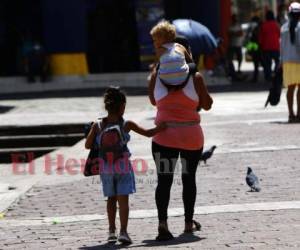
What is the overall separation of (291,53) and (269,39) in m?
9.36

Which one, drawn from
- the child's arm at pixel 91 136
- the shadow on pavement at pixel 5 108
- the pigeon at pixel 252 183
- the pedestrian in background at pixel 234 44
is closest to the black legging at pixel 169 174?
the child's arm at pixel 91 136

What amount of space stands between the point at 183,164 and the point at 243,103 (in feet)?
39.5

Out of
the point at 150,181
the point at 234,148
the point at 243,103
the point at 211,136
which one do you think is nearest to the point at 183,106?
the point at 150,181

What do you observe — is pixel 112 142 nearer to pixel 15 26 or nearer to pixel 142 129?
pixel 142 129

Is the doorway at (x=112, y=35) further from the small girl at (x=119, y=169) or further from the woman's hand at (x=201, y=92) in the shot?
the small girl at (x=119, y=169)

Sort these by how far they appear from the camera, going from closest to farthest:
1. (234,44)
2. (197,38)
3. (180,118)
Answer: (180,118), (197,38), (234,44)

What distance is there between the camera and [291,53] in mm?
16141

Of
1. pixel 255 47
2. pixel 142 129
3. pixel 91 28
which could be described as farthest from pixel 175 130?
pixel 91 28

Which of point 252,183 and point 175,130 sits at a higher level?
point 175,130

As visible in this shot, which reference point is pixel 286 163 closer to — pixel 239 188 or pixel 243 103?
pixel 239 188

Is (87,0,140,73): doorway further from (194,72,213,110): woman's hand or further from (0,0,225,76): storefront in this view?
(194,72,213,110): woman's hand

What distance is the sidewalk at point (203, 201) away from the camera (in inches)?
332

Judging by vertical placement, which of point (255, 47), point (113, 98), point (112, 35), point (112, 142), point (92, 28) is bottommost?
point (255, 47)

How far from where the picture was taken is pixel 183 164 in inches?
339
